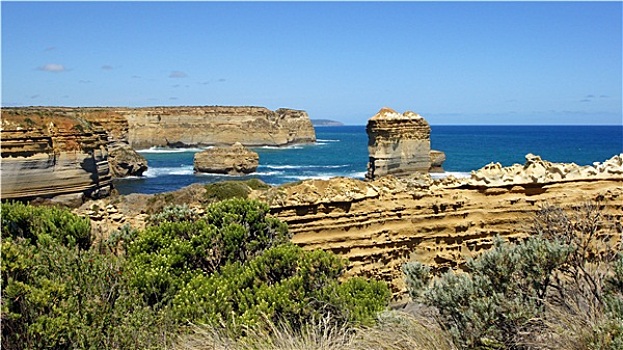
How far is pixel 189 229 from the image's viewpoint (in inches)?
372

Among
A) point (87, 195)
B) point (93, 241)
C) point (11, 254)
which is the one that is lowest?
point (87, 195)

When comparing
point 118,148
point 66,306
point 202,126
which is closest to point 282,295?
point 66,306

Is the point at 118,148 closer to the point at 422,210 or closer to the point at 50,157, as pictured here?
the point at 50,157

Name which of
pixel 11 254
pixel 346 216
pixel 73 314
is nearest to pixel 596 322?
pixel 73 314

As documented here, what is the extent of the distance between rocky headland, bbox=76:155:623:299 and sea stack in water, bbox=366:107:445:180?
31359 mm

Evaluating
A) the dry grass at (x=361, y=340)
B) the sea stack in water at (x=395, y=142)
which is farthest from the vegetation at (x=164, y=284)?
the sea stack in water at (x=395, y=142)

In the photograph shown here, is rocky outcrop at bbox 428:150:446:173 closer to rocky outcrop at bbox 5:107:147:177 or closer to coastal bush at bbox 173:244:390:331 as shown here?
rocky outcrop at bbox 5:107:147:177

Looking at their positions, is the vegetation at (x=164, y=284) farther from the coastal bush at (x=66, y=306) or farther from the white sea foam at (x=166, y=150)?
the white sea foam at (x=166, y=150)

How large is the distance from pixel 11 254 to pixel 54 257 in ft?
3.46

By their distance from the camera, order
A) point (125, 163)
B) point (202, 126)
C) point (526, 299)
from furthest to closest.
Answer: point (202, 126) < point (125, 163) < point (526, 299)

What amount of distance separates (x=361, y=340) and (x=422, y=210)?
26.5 ft

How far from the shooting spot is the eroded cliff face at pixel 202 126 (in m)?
94.6

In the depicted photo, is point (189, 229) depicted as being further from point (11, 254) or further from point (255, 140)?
point (255, 140)

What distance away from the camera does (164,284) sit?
750 cm
